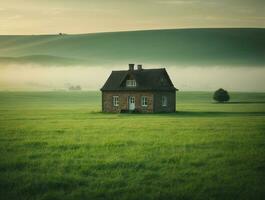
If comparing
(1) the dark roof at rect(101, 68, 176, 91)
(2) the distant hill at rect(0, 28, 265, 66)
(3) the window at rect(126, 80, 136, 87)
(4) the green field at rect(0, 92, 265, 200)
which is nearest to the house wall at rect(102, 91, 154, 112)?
(1) the dark roof at rect(101, 68, 176, 91)

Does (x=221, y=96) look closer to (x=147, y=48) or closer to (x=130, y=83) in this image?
(x=147, y=48)

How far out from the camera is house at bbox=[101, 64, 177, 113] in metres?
48.2

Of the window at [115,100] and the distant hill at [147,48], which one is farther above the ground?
the distant hill at [147,48]

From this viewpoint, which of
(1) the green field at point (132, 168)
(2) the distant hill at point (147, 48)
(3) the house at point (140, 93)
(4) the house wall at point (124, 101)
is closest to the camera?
(1) the green field at point (132, 168)

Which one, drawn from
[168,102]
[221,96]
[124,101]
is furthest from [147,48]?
[124,101]

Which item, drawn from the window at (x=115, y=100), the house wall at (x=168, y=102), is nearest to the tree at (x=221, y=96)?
the house wall at (x=168, y=102)

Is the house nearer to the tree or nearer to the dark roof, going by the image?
the dark roof

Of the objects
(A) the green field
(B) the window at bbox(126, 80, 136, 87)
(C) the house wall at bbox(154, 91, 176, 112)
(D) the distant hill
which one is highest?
(D) the distant hill

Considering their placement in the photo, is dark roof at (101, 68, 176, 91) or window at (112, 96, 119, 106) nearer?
dark roof at (101, 68, 176, 91)

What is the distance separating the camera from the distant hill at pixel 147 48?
9228 cm

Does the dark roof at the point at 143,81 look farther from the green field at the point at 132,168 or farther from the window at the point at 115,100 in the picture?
the green field at the point at 132,168

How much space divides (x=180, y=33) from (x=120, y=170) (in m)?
93.7

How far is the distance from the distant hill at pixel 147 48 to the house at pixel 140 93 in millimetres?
39484

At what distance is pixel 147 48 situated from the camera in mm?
103688
